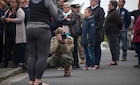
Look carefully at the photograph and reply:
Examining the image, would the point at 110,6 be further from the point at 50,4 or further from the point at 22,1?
the point at 50,4

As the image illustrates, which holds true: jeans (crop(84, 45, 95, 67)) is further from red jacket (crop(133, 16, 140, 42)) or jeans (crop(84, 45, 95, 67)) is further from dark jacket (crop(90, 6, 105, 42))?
red jacket (crop(133, 16, 140, 42))

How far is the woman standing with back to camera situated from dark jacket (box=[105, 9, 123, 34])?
19.5 feet

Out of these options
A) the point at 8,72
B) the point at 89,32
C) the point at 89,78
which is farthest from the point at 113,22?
the point at 8,72

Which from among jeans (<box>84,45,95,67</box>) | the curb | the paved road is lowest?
the paved road

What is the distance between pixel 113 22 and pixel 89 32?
1783mm

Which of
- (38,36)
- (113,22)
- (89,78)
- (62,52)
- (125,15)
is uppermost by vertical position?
(125,15)

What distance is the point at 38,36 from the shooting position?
340 inches

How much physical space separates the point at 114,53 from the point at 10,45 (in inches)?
132

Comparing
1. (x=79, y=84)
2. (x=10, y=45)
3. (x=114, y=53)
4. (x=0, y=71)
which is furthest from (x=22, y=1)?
(x=79, y=84)

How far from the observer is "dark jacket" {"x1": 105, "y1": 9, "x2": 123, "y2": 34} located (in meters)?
14.6

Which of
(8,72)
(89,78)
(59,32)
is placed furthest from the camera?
(8,72)

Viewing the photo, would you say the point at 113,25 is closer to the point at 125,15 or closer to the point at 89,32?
the point at 89,32

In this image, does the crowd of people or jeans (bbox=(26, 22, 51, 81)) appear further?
the crowd of people

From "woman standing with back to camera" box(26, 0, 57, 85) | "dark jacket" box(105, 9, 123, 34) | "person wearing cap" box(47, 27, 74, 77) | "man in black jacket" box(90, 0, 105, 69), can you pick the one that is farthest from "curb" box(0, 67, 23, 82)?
"dark jacket" box(105, 9, 123, 34)
